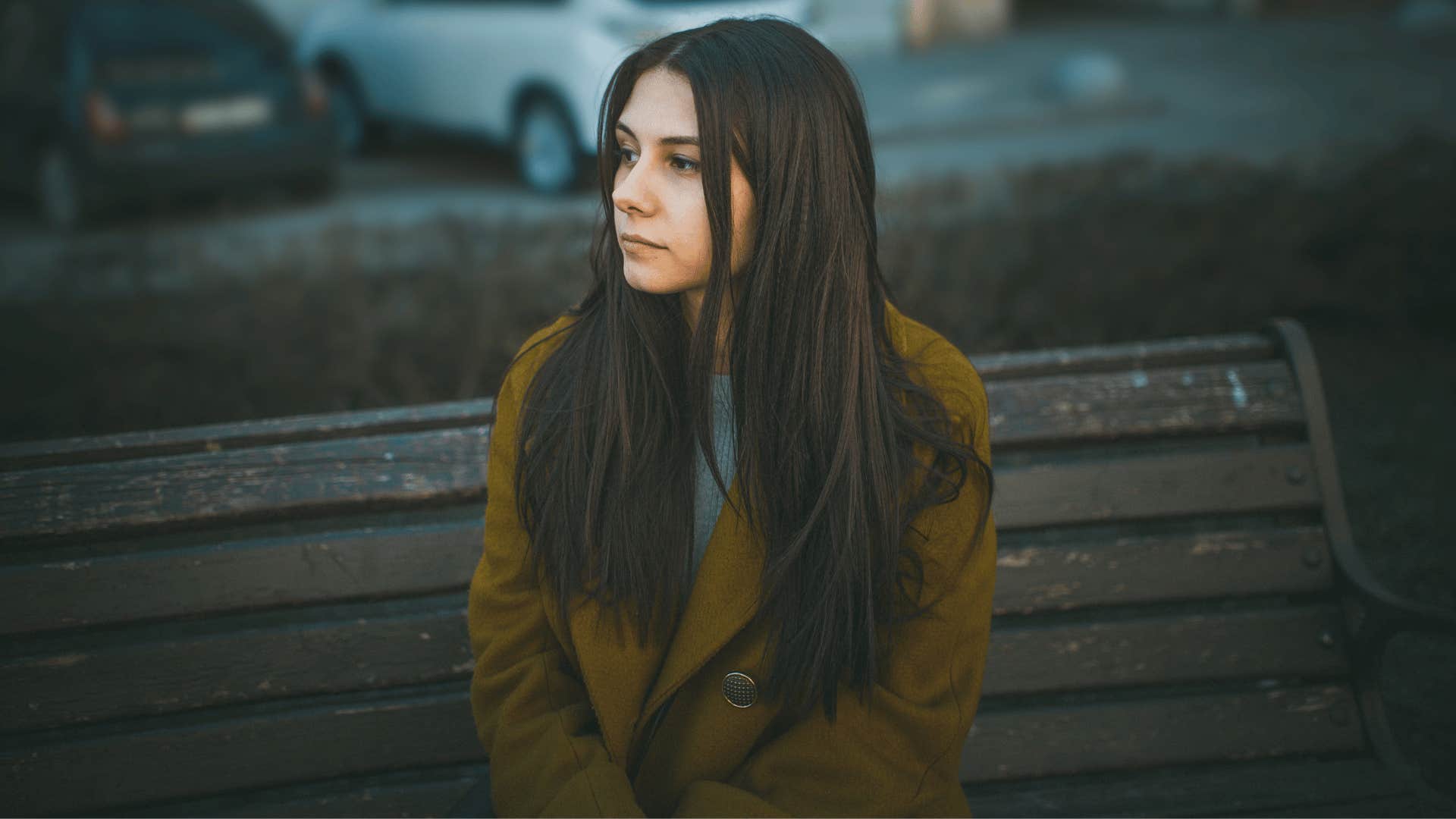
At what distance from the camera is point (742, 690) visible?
186cm

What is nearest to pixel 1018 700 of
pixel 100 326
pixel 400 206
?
pixel 100 326

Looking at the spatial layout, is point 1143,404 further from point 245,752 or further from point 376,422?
point 245,752

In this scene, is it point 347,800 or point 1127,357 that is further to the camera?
point 1127,357

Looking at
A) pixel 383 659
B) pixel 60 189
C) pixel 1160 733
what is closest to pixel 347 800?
pixel 383 659

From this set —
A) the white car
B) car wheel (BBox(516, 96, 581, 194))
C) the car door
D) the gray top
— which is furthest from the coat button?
the car door

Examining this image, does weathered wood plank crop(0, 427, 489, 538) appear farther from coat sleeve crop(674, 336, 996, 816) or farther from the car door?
the car door

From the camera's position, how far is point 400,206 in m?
8.55

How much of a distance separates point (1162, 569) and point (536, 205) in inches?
261

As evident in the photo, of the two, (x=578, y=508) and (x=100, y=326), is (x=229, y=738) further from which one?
(x=100, y=326)

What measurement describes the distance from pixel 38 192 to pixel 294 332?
501 cm

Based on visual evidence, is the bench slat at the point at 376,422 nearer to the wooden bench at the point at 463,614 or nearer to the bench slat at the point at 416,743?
the wooden bench at the point at 463,614

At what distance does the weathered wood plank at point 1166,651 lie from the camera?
235cm

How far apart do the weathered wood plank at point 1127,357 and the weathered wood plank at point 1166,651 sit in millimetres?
476

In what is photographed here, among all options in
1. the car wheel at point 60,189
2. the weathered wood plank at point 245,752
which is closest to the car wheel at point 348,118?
the car wheel at point 60,189
